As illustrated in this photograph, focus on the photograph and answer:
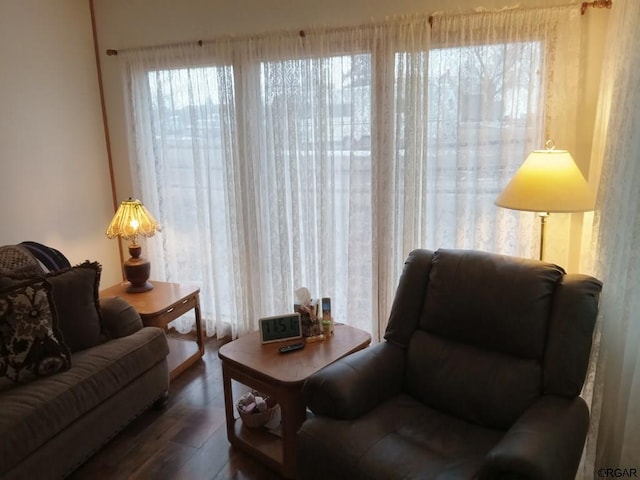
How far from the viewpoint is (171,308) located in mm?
2871

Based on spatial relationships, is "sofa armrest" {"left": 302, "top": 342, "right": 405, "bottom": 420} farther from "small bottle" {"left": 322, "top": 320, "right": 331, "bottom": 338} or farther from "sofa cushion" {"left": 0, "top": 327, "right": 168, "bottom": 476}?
"sofa cushion" {"left": 0, "top": 327, "right": 168, "bottom": 476}

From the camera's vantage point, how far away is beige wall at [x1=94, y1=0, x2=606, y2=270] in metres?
2.31

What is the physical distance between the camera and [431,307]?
6.68 ft

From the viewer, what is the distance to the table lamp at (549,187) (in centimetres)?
190

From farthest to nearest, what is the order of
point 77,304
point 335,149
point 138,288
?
1. point 138,288
2. point 335,149
3. point 77,304

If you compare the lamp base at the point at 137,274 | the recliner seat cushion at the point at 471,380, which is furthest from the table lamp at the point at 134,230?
the recliner seat cushion at the point at 471,380

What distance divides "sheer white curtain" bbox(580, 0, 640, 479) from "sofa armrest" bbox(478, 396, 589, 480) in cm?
20

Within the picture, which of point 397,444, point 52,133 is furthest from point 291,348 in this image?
point 52,133

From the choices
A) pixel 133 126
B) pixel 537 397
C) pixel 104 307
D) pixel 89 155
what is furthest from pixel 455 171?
pixel 89 155

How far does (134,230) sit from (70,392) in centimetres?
116

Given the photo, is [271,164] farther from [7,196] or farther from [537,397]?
[537,397]

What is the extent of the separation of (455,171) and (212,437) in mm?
1916

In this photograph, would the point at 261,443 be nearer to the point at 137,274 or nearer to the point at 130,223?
the point at 137,274

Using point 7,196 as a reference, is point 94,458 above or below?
below
